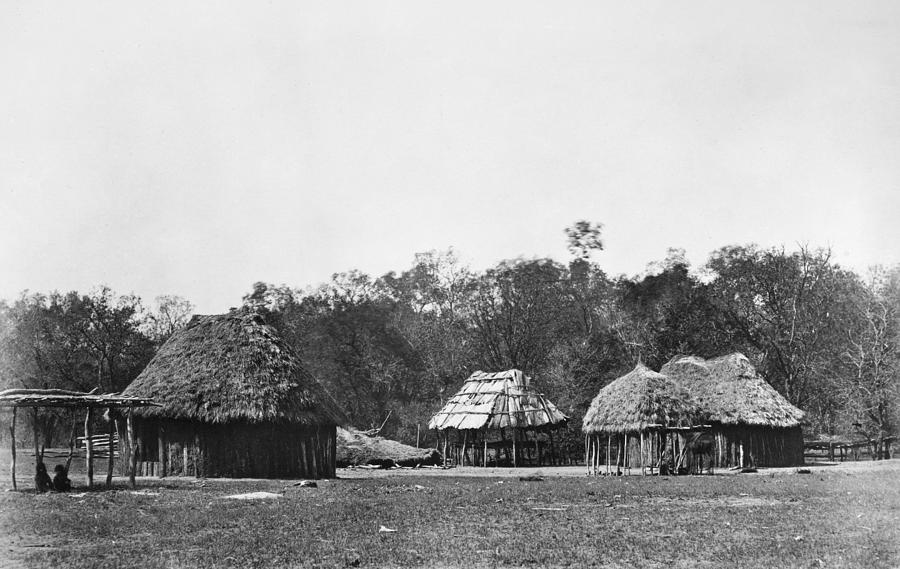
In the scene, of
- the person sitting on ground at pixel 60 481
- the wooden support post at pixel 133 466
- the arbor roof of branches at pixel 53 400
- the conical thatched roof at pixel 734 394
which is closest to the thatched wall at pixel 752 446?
the conical thatched roof at pixel 734 394

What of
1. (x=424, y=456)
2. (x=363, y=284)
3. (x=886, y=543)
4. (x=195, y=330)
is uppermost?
(x=363, y=284)

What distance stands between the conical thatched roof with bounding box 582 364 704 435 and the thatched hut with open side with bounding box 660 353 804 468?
289 cm

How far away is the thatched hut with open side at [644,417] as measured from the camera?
27547mm

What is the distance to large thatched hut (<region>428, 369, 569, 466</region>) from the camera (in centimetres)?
3556

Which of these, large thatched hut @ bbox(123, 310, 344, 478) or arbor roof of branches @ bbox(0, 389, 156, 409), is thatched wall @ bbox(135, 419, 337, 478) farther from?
arbor roof of branches @ bbox(0, 389, 156, 409)

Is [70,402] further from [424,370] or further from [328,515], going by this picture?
[424,370]

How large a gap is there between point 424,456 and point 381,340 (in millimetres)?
20716

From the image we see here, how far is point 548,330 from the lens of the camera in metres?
52.4

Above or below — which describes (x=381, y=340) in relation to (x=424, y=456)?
above

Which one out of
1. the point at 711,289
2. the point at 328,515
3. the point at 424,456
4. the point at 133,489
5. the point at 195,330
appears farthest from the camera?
the point at 711,289

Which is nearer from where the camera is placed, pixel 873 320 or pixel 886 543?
pixel 886 543

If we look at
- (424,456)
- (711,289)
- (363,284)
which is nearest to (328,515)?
(424,456)

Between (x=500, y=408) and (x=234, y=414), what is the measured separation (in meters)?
14.6

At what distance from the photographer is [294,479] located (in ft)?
79.2
